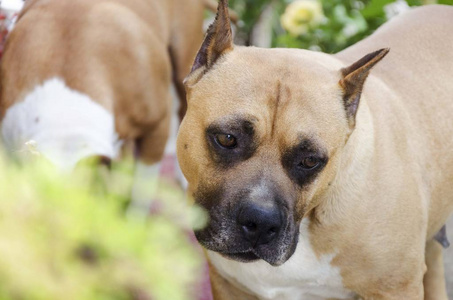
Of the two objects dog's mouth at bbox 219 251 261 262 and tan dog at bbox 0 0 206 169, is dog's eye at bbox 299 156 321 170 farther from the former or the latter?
tan dog at bbox 0 0 206 169

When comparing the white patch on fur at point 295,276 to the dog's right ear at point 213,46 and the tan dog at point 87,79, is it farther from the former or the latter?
the tan dog at point 87,79

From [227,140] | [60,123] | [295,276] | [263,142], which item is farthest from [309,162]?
[60,123]

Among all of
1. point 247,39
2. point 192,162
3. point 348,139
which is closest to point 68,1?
point 192,162

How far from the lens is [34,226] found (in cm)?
76

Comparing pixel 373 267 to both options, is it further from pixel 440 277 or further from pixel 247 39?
pixel 247 39

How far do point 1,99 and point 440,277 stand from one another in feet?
6.79

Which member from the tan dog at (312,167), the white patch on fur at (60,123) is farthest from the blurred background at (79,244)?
the white patch on fur at (60,123)

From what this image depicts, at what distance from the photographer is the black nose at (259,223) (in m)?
1.85

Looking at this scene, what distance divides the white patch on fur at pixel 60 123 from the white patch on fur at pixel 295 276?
781mm

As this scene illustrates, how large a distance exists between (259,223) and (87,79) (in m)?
1.44

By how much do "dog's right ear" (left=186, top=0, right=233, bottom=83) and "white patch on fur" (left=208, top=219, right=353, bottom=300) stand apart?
0.59 meters

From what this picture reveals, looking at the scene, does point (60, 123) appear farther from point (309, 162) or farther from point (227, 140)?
point (309, 162)

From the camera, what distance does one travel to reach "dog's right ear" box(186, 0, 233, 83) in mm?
2131

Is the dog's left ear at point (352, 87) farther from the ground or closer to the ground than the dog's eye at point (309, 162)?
farther from the ground
